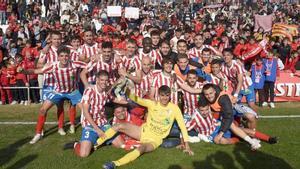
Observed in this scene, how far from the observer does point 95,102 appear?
8398 mm

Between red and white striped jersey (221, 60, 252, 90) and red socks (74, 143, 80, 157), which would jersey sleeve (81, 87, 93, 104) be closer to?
red socks (74, 143, 80, 157)

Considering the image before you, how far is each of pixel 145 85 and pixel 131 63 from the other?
839 millimetres

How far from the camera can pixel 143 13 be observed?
78.4 feet

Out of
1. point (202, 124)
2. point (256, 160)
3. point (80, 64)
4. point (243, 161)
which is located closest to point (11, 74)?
point (80, 64)

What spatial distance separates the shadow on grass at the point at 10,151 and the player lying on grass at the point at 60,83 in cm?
27

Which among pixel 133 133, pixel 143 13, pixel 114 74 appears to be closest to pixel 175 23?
pixel 143 13

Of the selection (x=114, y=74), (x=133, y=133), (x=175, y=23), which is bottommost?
(x=133, y=133)

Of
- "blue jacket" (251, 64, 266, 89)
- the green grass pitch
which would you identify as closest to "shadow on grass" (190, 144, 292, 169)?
the green grass pitch

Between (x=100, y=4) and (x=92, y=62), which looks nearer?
(x=92, y=62)

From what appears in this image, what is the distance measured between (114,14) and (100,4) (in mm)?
3189

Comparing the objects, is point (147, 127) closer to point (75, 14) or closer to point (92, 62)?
point (92, 62)

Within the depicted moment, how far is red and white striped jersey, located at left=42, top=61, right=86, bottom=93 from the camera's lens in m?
9.07

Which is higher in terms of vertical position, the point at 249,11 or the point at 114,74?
the point at 249,11

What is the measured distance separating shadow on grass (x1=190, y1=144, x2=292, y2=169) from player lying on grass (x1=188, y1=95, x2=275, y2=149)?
0.48m
